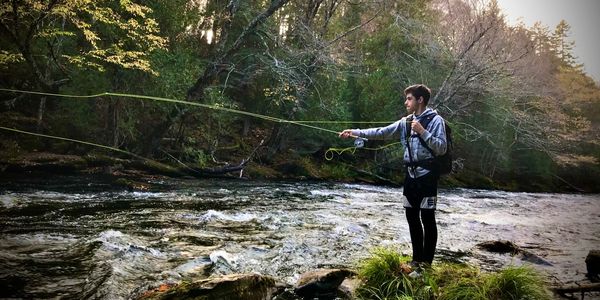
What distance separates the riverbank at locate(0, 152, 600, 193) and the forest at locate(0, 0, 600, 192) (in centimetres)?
17

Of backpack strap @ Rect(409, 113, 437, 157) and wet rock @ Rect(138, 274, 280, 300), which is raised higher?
backpack strap @ Rect(409, 113, 437, 157)

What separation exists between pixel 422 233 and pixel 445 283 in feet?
2.27

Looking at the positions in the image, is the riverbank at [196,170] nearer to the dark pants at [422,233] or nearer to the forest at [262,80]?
the forest at [262,80]

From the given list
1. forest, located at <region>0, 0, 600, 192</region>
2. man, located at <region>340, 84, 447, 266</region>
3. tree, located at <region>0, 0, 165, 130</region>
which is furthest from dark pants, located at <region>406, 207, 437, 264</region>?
tree, located at <region>0, 0, 165, 130</region>

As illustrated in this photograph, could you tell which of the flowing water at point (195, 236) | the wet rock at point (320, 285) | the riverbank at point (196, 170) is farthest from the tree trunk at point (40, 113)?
the wet rock at point (320, 285)

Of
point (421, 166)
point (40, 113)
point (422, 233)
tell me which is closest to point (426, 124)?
point (421, 166)

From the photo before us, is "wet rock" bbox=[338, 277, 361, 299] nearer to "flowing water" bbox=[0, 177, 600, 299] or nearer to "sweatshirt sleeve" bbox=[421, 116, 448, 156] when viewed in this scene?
"flowing water" bbox=[0, 177, 600, 299]

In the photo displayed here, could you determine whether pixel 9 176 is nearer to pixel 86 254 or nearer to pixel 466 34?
pixel 86 254

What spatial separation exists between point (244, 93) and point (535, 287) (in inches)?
686

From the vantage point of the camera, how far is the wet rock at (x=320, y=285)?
11.4ft

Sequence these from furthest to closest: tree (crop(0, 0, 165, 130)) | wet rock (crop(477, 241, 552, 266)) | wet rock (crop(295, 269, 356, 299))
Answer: tree (crop(0, 0, 165, 130)), wet rock (crop(477, 241, 552, 266)), wet rock (crop(295, 269, 356, 299))

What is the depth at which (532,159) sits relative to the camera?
29.6 metres

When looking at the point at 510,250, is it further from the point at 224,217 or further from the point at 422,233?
the point at 224,217

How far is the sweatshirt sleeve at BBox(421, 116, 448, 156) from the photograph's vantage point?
12.4 feet
